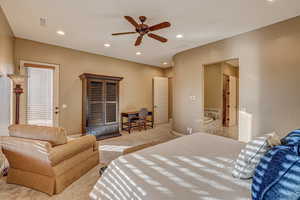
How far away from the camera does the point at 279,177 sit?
0.82 metres

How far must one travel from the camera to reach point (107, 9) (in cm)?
245

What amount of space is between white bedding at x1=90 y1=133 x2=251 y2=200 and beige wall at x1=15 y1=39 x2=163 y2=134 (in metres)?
3.65

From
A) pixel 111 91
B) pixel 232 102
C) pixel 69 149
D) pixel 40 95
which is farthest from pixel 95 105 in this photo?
pixel 232 102

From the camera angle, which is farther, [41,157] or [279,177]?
[41,157]

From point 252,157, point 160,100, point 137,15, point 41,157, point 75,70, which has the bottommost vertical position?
point 41,157

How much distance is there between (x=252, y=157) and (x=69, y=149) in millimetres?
2076

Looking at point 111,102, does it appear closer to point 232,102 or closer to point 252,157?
point 252,157

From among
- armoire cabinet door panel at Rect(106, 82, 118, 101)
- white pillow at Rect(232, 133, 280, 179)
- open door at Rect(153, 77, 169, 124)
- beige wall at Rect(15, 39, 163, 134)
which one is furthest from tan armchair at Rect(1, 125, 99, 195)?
open door at Rect(153, 77, 169, 124)

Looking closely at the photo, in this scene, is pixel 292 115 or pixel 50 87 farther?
pixel 50 87

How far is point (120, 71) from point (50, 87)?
2362 mm

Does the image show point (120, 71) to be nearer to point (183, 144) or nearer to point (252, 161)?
point (183, 144)

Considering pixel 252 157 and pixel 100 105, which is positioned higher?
pixel 100 105

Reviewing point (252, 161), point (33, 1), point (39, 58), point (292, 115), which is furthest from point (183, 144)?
point (39, 58)

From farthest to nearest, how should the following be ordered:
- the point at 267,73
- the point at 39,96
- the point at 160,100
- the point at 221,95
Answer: the point at 160,100
the point at 221,95
the point at 39,96
the point at 267,73
